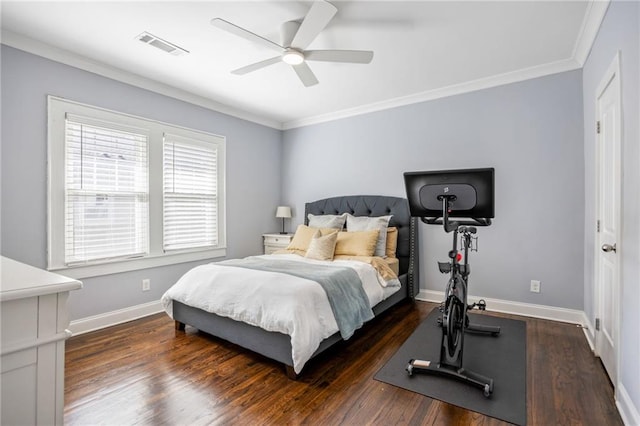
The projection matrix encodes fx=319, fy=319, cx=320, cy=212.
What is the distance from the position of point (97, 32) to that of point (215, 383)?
2880 millimetres

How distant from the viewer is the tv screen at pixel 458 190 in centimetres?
203

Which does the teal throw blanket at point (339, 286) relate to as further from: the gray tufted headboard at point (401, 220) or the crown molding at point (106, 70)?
the crown molding at point (106, 70)

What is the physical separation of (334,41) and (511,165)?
2.30 meters

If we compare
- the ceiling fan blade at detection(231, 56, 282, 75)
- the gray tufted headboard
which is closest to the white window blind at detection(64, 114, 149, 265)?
the ceiling fan blade at detection(231, 56, 282, 75)

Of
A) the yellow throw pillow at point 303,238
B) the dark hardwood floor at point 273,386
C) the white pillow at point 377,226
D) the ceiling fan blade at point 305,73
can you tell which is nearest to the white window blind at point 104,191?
the dark hardwood floor at point 273,386

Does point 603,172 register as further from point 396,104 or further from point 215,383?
point 215,383

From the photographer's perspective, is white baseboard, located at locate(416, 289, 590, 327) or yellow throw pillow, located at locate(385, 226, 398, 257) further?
yellow throw pillow, located at locate(385, 226, 398, 257)

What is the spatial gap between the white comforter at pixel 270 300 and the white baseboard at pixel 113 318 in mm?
653

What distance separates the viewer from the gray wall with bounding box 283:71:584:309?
10.4 feet

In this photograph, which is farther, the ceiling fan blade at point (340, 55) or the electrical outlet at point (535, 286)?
the electrical outlet at point (535, 286)

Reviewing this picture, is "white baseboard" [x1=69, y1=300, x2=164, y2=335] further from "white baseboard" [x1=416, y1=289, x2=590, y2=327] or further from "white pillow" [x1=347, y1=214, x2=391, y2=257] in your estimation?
"white baseboard" [x1=416, y1=289, x2=590, y2=327]

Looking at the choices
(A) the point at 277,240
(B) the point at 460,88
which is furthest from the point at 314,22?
(A) the point at 277,240

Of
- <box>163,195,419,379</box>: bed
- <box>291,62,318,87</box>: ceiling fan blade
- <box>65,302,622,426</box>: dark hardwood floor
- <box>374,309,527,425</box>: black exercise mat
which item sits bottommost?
<box>65,302,622,426</box>: dark hardwood floor

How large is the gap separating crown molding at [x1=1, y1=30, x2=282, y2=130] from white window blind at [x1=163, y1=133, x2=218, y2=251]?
0.52 m
